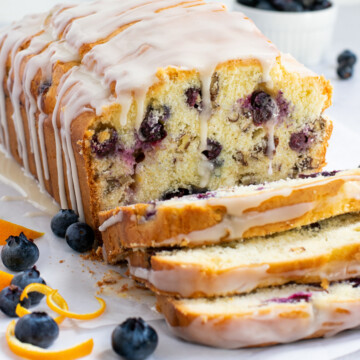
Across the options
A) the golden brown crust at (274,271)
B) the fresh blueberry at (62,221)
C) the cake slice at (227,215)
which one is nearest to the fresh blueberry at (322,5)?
the cake slice at (227,215)

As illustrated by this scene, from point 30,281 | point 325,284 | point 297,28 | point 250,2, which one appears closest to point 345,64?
point 297,28

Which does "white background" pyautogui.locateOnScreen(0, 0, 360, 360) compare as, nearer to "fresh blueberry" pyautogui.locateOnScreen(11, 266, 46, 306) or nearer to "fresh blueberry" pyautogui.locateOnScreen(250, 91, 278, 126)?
"fresh blueberry" pyautogui.locateOnScreen(11, 266, 46, 306)

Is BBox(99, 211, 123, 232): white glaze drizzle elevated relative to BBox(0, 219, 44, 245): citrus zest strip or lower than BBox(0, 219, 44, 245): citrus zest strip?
elevated

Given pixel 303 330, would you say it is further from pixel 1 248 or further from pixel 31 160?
pixel 31 160

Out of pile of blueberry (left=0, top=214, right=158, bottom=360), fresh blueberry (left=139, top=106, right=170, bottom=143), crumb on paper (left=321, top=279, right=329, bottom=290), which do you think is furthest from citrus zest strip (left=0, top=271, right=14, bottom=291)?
crumb on paper (left=321, top=279, right=329, bottom=290)

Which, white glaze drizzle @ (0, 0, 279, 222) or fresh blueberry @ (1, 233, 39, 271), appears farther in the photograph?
white glaze drizzle @ (0, 0, 279, 222)

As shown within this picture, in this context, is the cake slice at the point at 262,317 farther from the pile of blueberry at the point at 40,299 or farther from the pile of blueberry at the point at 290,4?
the pile of blueberry at the point at 290,4

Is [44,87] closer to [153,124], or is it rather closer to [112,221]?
[153,124]
